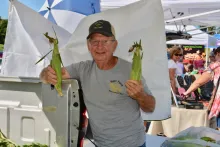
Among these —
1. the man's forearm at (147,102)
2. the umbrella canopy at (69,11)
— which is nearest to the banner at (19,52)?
the umbrella canopy at (69,11)

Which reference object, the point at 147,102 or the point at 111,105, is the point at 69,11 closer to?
the point at 111,105

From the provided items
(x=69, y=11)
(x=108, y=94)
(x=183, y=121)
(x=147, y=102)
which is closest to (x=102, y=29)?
(x=108, y=94)

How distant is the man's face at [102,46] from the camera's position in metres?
1.90

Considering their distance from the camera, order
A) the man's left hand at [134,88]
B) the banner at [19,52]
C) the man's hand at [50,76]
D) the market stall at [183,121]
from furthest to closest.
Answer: the market stall at [183,121], the banner at [19,52], the man's hand at [50,76], the man's left hand at [134,88]

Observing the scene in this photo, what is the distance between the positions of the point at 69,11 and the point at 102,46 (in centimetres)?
213

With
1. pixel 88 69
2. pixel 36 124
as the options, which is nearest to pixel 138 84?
pixel 88 69

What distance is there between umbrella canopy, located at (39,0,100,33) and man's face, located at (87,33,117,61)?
1.90m

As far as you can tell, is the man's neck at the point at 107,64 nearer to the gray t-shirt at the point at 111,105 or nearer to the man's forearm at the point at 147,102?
the gray t-shirt at the point at 111,105

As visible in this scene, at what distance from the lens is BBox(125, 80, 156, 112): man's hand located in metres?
1.68

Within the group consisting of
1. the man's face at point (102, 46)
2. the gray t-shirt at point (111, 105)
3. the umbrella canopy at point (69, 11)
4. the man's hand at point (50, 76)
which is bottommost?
the gray t-shirt at point (111, 105)

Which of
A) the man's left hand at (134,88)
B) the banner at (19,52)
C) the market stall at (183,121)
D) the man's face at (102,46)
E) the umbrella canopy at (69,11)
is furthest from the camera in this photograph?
the market stall at (183,121)

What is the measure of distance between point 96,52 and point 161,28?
3.35 ft

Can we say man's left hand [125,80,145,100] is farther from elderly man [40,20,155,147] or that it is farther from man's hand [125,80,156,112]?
elderly man [40,20,155,147]

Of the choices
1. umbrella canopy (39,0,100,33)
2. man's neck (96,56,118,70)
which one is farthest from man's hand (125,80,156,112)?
umbrella canopy (39,0,100,33)
